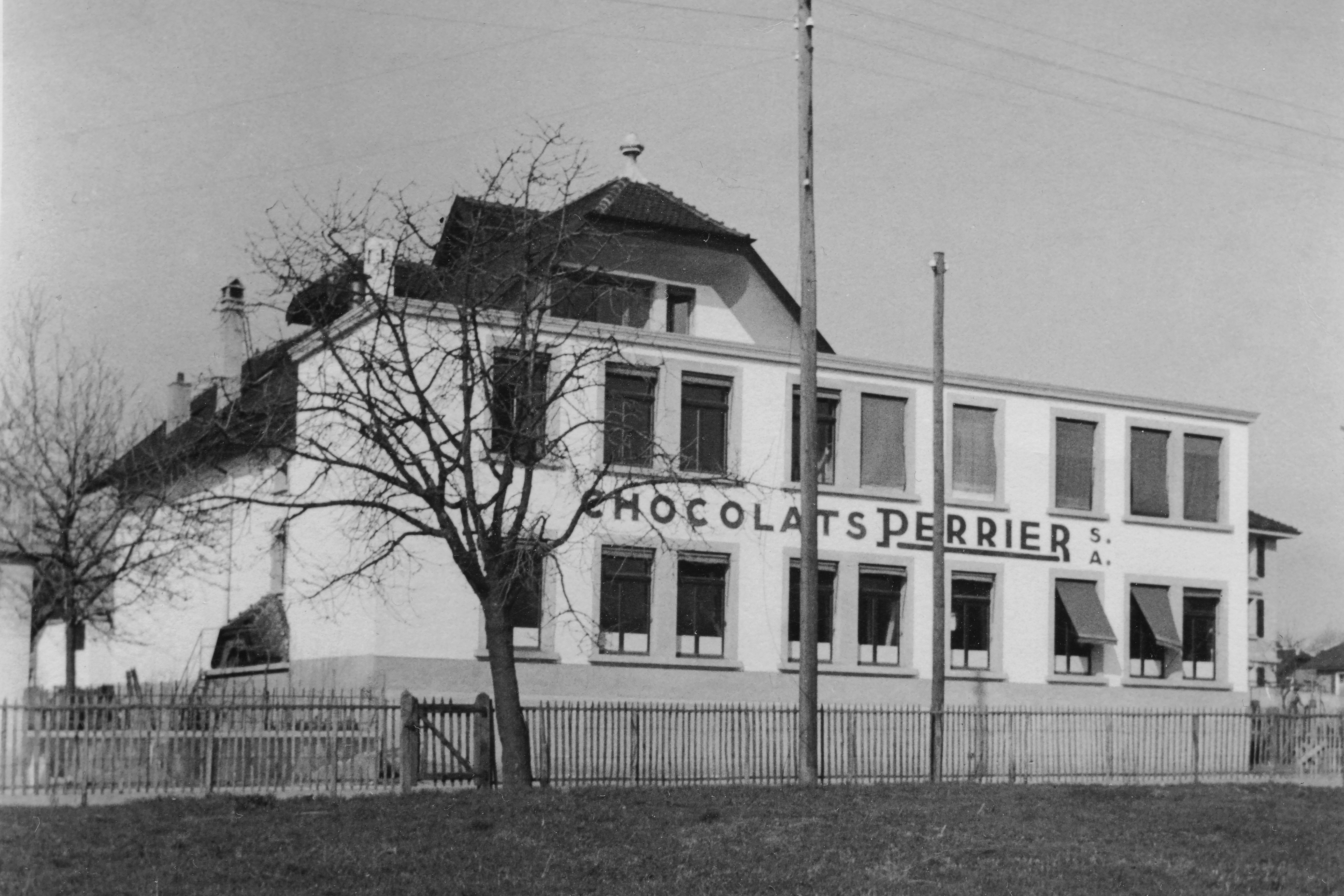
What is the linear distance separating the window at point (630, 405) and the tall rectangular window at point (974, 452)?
22.3 feet

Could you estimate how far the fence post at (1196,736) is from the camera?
28.5 m

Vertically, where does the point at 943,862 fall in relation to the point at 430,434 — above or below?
below

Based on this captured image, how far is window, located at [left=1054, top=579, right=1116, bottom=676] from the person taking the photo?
109 feet

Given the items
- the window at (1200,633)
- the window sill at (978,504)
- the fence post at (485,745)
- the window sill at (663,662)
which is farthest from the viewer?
the window at (1200,633)

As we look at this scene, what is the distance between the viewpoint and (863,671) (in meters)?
30.9

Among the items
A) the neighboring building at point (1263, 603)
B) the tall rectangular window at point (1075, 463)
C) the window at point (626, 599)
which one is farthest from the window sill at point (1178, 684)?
the neighboring building at point (1263, 603)

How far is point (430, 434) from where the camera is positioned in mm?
20906

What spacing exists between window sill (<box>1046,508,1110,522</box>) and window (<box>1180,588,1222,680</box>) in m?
2.76

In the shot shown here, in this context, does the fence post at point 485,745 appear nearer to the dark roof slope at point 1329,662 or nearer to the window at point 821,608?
the window at point 821,608

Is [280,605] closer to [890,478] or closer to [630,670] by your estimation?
[630,670]

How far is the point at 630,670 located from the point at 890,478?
6.92 meters

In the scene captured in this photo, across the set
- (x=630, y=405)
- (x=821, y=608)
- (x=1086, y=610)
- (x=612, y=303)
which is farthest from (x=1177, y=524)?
(x=612, y=303)

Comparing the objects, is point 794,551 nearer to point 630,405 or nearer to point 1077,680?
point 630,405

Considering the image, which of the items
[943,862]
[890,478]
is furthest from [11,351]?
[943,862]
